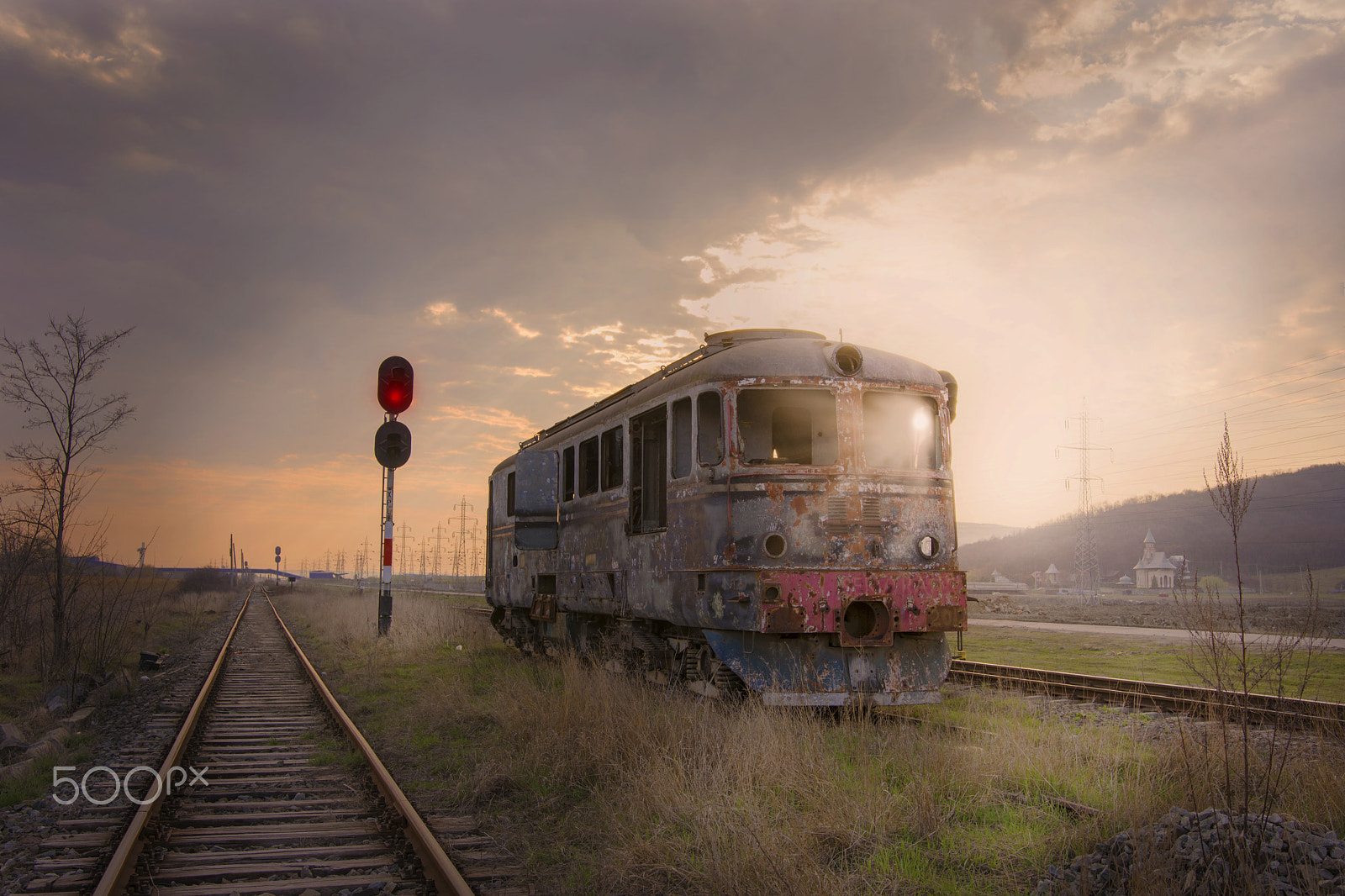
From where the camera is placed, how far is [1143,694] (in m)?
9.28

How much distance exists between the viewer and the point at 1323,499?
154 m

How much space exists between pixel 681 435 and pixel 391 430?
11317mm

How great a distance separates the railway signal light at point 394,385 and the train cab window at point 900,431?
12220 millimetres

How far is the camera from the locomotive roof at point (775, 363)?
26.5 feet

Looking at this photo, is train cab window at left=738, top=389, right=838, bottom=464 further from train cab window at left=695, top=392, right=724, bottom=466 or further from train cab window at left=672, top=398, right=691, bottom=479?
train cab window at left=672, top=398, right=691, bottom=479

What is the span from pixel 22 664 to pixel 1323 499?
18913 cm

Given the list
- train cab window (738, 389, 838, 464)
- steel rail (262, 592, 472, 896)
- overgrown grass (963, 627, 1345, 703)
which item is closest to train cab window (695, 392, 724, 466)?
train cab window (738, 389, 838, 464)

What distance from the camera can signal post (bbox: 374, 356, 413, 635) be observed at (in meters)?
18.0

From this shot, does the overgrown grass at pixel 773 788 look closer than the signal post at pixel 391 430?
Yes

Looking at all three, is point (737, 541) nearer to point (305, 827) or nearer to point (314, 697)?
point (305, 827)

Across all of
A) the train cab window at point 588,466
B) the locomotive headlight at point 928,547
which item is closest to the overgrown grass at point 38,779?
the train cab window at point 588,466

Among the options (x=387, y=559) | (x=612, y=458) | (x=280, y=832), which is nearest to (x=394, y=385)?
(x=387, y=559)

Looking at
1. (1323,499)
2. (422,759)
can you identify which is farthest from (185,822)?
(1323,499)

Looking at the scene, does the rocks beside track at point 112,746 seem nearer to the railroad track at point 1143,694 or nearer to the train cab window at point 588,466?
the train cab window at point 588,466
